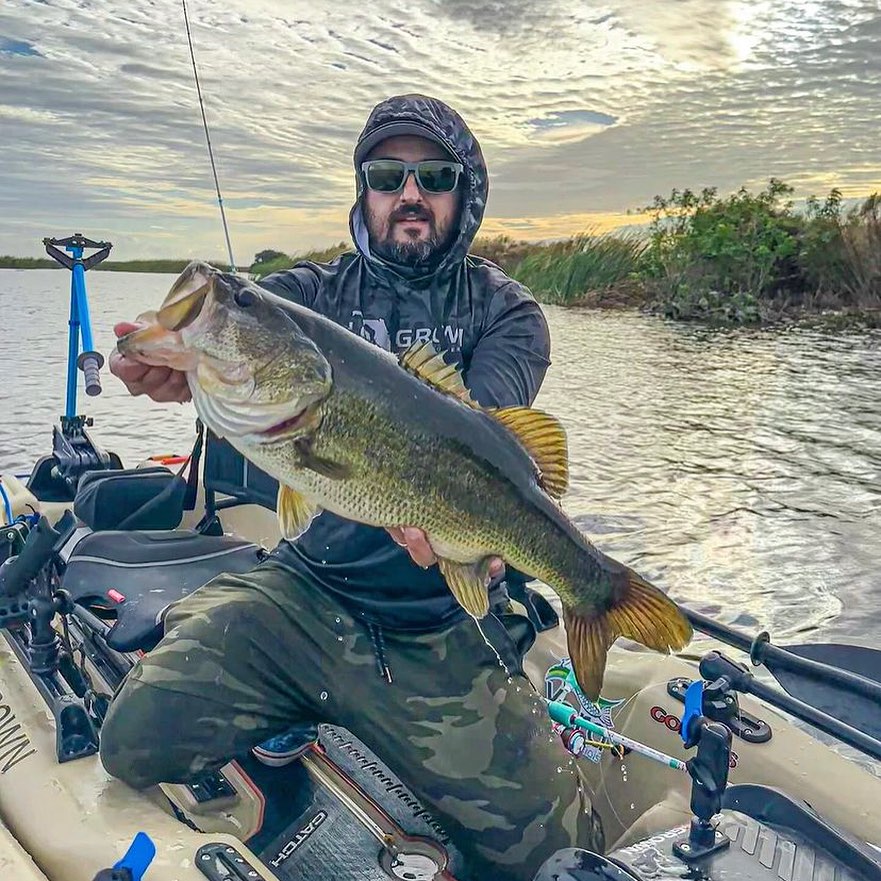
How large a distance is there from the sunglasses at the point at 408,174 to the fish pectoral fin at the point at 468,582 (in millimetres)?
1722

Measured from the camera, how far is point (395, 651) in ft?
9.91

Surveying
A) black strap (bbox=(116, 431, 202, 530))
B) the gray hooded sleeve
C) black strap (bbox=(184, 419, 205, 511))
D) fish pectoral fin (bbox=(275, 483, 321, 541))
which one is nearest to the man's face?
the gray hooded sleeve

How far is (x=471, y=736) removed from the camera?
9.43 ft

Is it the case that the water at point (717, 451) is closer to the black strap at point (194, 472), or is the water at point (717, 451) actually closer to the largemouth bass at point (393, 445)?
the black strap at point (194, 472)

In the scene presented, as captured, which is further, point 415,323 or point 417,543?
point 415,323

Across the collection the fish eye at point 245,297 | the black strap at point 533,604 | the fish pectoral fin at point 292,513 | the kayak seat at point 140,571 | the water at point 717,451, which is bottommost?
the water at point 717,451

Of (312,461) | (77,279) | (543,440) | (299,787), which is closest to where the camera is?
(312,461)

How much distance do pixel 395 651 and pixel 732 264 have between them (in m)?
27.9

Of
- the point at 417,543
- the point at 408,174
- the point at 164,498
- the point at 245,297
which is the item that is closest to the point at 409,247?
the point at 408,174

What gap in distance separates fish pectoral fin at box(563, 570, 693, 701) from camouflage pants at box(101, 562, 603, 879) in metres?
0.56

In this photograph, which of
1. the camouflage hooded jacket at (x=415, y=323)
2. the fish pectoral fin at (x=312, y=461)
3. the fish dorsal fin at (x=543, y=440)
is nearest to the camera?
the fish pectoral fin at (x=312, y=461)

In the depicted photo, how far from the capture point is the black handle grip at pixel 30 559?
3508 millimetres

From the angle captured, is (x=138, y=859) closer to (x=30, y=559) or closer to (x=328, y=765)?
(x=328, y=765)

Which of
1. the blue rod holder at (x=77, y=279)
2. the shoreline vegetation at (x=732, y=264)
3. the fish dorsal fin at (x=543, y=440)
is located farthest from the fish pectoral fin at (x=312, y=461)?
the shoreline vegetation at (x=732, y=264)
